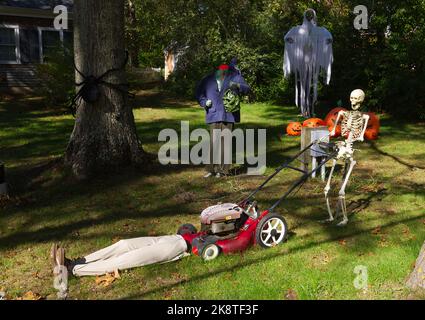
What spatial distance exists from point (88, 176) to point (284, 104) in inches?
484

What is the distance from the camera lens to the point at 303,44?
11961mm

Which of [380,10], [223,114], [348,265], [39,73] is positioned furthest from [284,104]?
[348,265]

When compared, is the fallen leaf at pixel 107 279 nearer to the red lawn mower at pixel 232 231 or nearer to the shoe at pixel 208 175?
the red lawn mower at pixel 232 231

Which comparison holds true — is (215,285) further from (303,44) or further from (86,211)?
(303,44)

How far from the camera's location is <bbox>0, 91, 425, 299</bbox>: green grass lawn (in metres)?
4.69

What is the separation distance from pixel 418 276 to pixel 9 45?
2208cm

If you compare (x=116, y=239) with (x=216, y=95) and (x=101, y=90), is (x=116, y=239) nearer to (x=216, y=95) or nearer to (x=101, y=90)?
(x=101, y=90)

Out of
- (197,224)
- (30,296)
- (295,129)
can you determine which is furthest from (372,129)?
(30,296)

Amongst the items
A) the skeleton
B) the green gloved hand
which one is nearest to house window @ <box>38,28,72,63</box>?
the green gloved hand

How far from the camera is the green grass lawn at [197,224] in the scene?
4688 millimetres

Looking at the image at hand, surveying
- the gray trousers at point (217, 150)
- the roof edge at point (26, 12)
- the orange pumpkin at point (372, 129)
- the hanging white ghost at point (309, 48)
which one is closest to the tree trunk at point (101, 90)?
the gray trousers at point (217, 150)

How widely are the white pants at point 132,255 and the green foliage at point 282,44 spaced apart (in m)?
11.9

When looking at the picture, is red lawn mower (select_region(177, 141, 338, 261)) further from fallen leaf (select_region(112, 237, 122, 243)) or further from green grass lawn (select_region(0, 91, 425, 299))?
fallen leaf (select_region(112, 237, 122, 243))

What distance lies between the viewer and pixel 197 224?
6.43m
